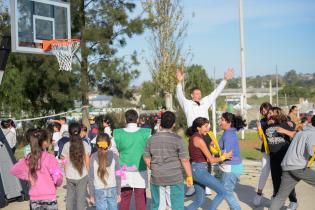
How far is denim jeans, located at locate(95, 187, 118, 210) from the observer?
21.9 feet

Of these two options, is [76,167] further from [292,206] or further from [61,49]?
[61,49]

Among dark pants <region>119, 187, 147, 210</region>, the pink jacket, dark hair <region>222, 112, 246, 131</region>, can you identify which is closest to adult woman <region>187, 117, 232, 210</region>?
dark hair <region>222, 112, 246, 131</region>

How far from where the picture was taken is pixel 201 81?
168ft

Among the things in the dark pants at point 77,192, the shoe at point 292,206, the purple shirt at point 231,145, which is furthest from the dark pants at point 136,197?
the shoe at point 292,206

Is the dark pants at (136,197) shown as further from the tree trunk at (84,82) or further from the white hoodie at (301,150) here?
the tree trunk at (84,82)

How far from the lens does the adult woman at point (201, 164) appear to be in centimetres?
716

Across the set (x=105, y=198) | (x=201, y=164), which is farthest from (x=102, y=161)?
(x=201, y=164)

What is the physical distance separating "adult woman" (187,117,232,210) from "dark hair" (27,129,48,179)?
7.65 ft

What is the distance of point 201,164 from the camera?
725 cm

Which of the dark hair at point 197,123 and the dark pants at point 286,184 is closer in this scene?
the dark pants at point 286,184

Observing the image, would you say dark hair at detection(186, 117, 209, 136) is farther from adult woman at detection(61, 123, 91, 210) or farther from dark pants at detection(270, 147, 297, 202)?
adult woman at detection(61, 123, 91, 210)

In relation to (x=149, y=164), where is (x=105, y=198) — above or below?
below

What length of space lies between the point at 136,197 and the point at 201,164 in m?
1.10

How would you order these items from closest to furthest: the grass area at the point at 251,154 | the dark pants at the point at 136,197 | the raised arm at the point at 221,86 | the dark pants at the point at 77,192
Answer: the dark pants at the point at 77,192, the dark pants at the point at 136,197, the raised arm at the point at 221,86, the grass area at the point at 251,154
